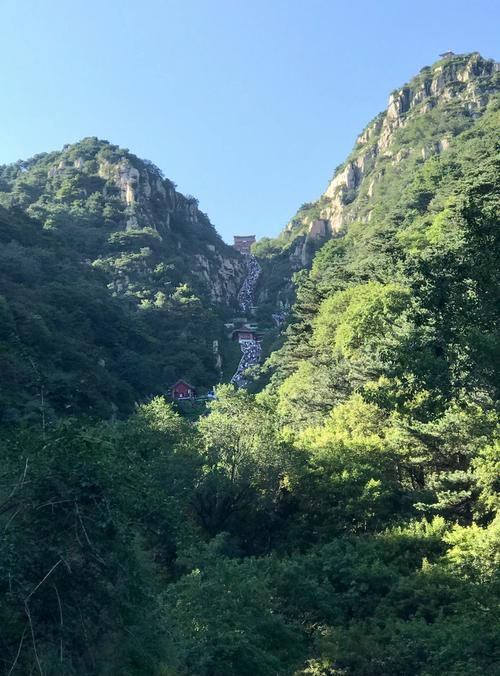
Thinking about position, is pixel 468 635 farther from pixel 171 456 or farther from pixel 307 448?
pixel 171 456

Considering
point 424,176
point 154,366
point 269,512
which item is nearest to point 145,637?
point 269,512

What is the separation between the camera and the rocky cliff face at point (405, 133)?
Result: 370 feet

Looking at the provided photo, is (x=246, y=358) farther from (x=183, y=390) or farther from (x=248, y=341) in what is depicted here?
(x=183, y=390)

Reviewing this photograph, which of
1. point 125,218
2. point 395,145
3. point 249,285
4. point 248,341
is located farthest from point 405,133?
point 248,341

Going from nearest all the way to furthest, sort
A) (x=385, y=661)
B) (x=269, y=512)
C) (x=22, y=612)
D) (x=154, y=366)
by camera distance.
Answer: (x=22, y=612), (x=385, y=661), (x=269, y=512), (x=154, y=366)

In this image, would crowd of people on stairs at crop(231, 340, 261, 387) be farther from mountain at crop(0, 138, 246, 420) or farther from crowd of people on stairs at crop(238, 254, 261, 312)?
crowd of people on stairs at crop(238, 254, 261, 312)

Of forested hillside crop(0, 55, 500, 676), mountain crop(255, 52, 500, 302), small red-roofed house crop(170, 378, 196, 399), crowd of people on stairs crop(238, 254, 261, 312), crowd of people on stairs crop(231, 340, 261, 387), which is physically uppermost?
mountain crop(255, 52, 500, 302)

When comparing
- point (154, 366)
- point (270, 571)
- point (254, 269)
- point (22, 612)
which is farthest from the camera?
point (254, 269)

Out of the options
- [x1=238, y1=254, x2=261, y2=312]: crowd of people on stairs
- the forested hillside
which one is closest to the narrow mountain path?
[x1=238, y1=254, x2=261, y2=312]: crowd of people on stairs

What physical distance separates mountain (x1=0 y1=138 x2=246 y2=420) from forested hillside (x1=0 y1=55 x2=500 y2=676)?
373 centimetres

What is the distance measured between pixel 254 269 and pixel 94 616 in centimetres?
13132

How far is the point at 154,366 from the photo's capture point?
53562 millimetres

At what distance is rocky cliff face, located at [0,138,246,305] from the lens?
78.6m

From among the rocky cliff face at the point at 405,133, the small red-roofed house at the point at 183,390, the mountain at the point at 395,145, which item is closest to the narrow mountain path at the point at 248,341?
the mountain at the point at 395,145
